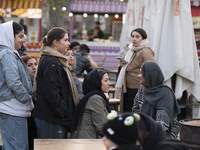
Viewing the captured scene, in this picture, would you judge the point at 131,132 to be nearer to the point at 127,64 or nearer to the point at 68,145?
the point at 68,145

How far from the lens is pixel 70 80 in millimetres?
5012

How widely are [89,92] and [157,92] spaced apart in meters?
0.81

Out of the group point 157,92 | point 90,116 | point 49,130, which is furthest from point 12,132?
point 157,92

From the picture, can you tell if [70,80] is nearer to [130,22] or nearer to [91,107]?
[91,107]

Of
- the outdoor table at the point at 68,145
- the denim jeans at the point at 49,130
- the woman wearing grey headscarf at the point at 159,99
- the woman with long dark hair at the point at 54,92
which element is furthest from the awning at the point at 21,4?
the outdoor table at the point at 68,145

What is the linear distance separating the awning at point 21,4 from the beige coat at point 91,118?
16.6m

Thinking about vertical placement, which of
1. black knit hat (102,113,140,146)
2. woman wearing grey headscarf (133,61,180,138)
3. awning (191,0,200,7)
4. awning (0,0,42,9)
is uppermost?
awning (0,0,42,9)

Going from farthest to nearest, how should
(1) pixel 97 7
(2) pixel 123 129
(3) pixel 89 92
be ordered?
(1) pixel 97 7 < (3) pixel 89 92 < (2) pixel 123 129

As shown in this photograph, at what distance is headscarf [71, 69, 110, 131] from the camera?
16.0 feet

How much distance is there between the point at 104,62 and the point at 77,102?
17.6 meters

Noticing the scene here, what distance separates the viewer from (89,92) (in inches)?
197

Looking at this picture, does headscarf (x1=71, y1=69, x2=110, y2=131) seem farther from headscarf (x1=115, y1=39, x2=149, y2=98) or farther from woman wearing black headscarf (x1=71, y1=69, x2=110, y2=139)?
headscarf (x1=115, y1=39, x2=149, y2=98)

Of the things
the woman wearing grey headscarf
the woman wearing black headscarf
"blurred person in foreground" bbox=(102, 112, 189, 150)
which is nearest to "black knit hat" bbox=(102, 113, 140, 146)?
"blurred person in foreground" bbox=(102, 112, 189, 150)

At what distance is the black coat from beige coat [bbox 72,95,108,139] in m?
0.20
